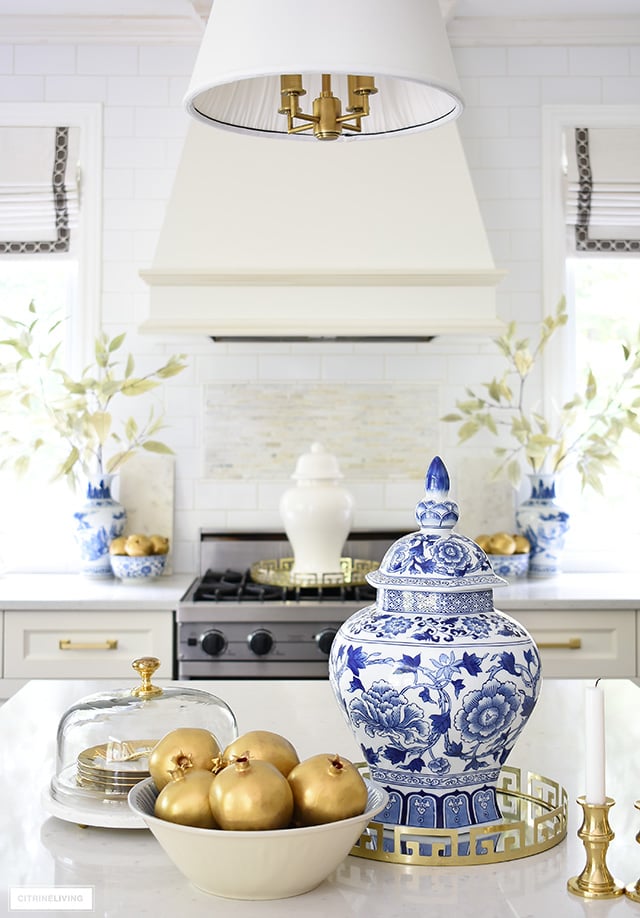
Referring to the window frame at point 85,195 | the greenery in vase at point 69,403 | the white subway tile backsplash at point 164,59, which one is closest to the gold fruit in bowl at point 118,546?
the greenery in vase at point 69,403

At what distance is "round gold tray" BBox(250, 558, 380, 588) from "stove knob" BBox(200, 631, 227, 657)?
297 millimetres

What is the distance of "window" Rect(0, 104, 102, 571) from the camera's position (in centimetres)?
392

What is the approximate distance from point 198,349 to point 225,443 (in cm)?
37

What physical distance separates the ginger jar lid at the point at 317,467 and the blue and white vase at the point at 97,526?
70 centimetres

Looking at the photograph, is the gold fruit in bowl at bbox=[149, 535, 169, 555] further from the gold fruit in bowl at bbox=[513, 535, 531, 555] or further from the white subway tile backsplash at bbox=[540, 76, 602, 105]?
the white subway tile backsplash at bbox=[540, 76, 602, 105]

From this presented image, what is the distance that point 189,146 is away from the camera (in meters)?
3.47

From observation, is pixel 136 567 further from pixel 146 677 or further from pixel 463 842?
pixel 463 842

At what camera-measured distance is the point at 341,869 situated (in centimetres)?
123

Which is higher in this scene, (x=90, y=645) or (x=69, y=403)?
(x=69, y=403)

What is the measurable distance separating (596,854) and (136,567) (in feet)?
8.50

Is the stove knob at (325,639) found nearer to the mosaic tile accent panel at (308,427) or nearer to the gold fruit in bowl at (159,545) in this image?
the gold fruit in bowl at (159,545)

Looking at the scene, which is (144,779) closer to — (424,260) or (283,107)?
(283,107)

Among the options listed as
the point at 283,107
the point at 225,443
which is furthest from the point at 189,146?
the point at 283,107

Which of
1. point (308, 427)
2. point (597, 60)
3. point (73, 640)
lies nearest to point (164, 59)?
point (308, 427)
